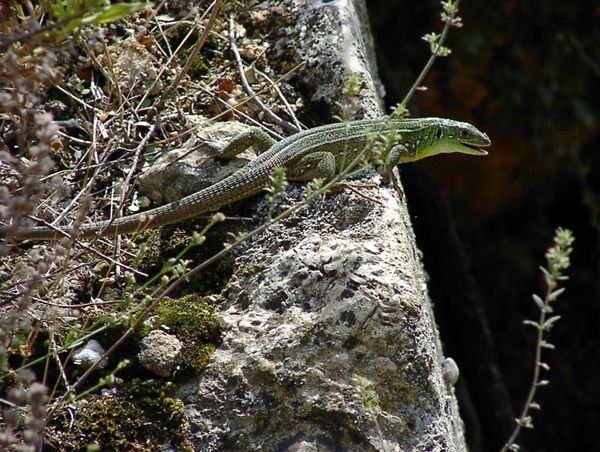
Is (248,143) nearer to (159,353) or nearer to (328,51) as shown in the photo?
(328,51)

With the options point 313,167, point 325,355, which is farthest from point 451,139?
point 325,355

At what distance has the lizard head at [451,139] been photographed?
3943 mm

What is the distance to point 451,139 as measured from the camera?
13.3 ft

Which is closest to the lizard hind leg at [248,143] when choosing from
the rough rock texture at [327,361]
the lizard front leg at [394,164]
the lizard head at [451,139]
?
the lizard front leg at [394,164]

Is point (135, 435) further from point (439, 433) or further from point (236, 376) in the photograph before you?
point (439, 433)

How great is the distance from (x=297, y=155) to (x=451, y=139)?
109cm

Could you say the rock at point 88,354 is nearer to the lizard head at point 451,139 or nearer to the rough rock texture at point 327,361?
the rough rock texture at point 327,361

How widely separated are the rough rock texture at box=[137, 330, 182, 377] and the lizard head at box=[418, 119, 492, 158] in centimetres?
188

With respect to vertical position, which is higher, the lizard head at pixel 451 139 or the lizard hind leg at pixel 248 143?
the lizard hind leg at pixel 248 143

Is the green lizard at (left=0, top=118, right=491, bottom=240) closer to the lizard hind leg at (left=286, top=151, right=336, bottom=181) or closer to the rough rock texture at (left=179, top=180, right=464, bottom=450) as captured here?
the lizard hind leg at (left=286, top=151, right=336, bottom=181)

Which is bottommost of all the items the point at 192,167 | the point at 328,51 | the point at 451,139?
the point at 451,139

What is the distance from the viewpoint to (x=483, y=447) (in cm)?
529

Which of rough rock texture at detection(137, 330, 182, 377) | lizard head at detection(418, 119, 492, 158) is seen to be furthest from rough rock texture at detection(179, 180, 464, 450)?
lizard head at detection(418, 119, 492, 158)

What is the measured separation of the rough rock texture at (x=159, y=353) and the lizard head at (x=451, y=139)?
1.88 metres
